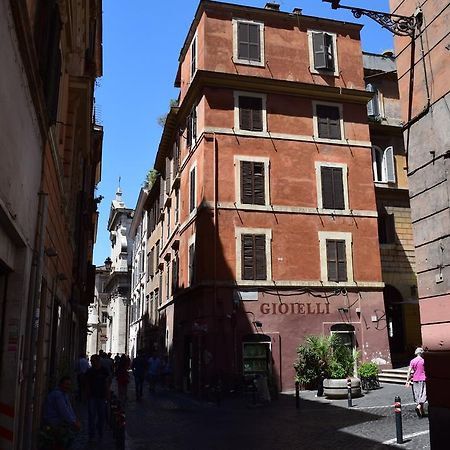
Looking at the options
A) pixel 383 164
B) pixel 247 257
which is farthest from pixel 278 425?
pixel 383 164

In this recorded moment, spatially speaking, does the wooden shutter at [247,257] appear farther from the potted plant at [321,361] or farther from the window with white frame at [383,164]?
the window with white frame at [383,164]

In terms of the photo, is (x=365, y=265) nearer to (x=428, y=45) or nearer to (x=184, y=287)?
(x=184, y=287)

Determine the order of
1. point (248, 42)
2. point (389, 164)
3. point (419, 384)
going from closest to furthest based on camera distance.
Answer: point (419, 384) → point (248, 42) → point (389, 164)

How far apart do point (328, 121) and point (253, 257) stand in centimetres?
772

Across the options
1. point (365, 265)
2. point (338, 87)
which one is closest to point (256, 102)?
point (338, 87)

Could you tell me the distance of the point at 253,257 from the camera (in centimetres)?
2288

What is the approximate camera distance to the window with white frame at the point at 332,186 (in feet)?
80.2

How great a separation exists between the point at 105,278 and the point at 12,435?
70621 millimetres

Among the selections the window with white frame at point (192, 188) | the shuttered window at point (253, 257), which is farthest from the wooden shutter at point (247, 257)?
the window with white frame at point (192, 188)

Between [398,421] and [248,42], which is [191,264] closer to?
[248,42]

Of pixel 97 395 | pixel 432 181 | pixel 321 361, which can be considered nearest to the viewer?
pixel 432 181

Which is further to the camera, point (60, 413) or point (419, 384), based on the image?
point (419, 384)

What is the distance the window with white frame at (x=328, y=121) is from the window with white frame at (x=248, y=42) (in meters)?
3.47

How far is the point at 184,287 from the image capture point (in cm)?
2534
